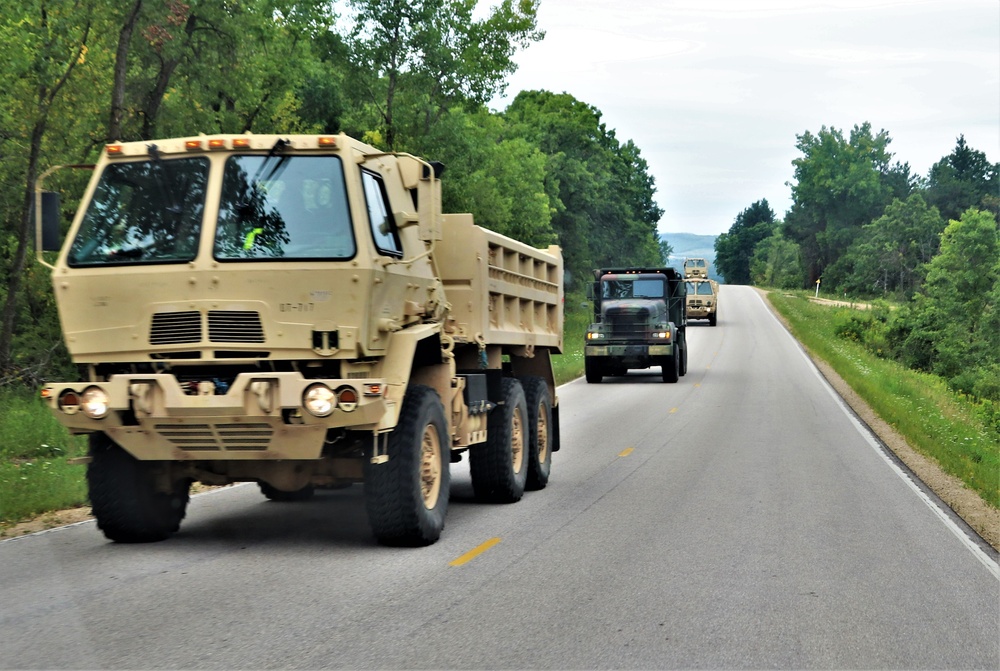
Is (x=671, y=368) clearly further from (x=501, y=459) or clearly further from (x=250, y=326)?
(x=250, y=326)

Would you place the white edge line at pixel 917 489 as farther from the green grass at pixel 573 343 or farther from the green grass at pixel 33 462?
the green grass at pixel 33 462

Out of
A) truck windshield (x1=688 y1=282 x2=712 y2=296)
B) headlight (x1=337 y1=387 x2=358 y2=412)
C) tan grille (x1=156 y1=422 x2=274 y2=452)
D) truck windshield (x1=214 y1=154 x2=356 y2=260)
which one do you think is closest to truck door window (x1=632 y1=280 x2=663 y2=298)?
truck windshield (x1=214 y1=154 x2=356 y2=260)

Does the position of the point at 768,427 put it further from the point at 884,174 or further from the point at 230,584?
the point at 884,174

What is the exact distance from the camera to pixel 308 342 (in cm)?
817

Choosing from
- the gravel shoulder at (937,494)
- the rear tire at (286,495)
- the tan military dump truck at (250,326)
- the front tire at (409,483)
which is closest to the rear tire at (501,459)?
the rear tire at (286,495)

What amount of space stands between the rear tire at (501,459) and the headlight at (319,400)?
11.3ft

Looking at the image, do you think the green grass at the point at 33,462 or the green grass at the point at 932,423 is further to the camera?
the green grass at the point at 932,423

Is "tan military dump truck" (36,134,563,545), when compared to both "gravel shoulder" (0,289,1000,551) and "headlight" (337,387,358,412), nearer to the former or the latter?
"headlight" (337,387,358,412)

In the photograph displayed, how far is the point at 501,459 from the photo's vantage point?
1122 cm

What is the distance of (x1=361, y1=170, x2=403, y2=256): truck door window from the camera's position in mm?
8633

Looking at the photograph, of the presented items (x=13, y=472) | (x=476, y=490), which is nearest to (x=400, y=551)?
(x=476, y=490)

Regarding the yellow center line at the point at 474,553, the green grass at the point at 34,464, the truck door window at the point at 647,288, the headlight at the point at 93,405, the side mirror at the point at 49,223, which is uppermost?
the side mirror at the point at 49,223

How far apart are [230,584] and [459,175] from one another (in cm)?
3732

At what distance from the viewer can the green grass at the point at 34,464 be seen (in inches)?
427
